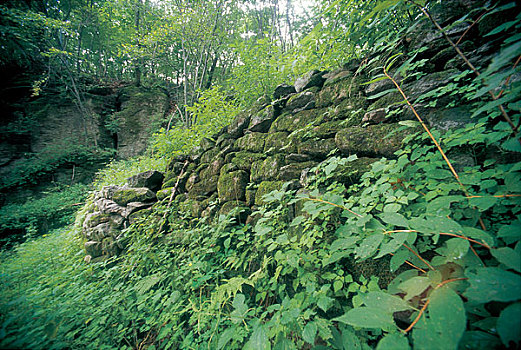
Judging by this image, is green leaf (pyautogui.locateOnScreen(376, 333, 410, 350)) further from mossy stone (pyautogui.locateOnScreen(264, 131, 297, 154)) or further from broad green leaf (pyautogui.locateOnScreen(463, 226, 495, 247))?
mossy stone (pyautogui.locateOnScreen(264, 131, 297, 154))

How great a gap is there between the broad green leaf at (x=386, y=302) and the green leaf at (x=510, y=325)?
0.17 metres

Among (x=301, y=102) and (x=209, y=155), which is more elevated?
(x=301, y=102)

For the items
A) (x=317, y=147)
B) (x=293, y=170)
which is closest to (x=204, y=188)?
(x=293, y=170)

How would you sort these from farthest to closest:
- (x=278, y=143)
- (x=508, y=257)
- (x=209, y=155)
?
(x=209, y=155) < (x=278, y=143) < (x=508, y=257)

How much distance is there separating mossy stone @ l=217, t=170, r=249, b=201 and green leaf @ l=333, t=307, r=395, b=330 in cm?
188

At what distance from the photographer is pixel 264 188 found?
2.09 m

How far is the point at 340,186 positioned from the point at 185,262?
1.80 metres

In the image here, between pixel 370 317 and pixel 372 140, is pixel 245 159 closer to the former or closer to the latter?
pixel 372 140

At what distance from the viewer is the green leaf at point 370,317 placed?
50 cm

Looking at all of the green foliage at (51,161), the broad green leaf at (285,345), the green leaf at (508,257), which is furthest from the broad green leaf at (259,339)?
the green foliage at (51,161)

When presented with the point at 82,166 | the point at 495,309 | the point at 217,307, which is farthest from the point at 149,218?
the point at 82,166

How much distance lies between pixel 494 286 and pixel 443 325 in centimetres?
17

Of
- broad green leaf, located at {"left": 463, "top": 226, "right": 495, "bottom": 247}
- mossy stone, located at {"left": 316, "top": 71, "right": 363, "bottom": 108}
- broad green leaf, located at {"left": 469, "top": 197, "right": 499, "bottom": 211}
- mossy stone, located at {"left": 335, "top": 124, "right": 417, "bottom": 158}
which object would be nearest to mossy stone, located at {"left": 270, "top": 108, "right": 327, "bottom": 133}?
mossy stone, located at {"left": 316, "top": 71, "right": 363, "bottom": 108}

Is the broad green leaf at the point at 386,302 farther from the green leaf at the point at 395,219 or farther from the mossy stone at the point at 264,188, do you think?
the mossy stone at the point at 264,188
